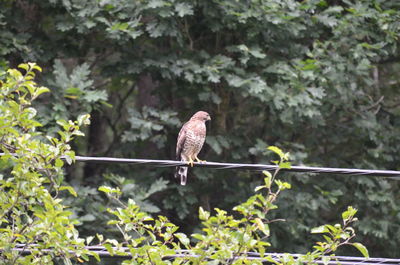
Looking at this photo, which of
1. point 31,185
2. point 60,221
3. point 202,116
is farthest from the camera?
point 202,116

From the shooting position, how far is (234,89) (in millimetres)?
8086

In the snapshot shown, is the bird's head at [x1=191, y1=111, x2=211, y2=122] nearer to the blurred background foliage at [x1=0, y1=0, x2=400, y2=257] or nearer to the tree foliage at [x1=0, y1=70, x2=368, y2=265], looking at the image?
the blurred background foliage at [x1=0, y1=0, x2=400, y2=257]

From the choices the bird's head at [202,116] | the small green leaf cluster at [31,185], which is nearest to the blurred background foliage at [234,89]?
the bird's head at [202,116]

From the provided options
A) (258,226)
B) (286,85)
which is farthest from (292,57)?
(258,226)

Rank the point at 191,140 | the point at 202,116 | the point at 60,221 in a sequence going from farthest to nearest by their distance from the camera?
the point at 202,116 → the point at 191,140 → the point at 60,221

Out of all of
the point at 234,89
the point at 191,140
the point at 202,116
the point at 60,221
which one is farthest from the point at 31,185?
the point at 234,89

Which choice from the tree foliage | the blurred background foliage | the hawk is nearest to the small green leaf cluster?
the tree foliage

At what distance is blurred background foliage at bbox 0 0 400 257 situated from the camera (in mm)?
7836

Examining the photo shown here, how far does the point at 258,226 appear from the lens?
414 cm

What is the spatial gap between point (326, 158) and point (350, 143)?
40 centimetres

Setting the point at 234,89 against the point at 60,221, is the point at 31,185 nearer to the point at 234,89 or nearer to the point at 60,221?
the point at 60,221

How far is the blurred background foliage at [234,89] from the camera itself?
7.84 m

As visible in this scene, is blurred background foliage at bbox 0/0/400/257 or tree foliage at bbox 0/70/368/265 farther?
blurred background foliage at bbox 0/0/400/257

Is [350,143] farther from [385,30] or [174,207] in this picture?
[174,207]
